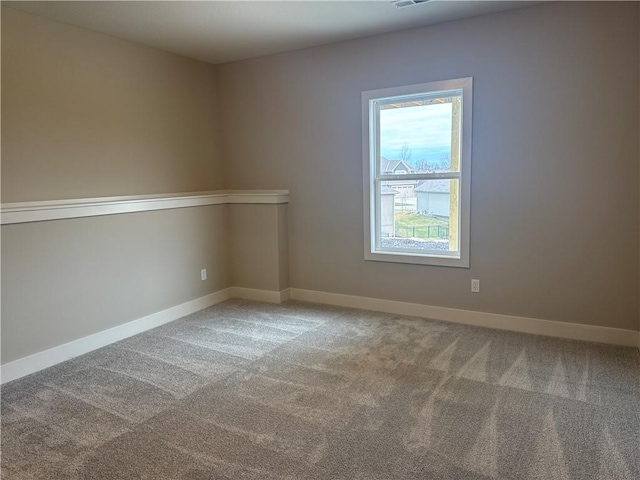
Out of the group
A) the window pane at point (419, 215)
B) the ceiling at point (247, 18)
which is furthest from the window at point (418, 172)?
the ceiling at point (247, 18)

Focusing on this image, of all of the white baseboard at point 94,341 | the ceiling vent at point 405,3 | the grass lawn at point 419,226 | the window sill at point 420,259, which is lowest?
the white baseboard at point 94,341

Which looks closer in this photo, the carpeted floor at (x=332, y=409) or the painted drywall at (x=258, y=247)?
the carpeted floor at (x=332, y=409)

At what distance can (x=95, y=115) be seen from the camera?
382 centimetres

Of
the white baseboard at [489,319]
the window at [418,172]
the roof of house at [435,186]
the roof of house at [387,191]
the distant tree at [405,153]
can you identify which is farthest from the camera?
the roof of house at [387,191]

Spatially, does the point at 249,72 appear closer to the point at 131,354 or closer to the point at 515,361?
the point at 131,354

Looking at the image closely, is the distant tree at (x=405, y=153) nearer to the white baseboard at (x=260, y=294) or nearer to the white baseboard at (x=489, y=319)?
the white baseboard at (x=489, y=319)

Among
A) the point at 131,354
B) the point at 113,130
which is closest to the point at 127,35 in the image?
the point at 113,130

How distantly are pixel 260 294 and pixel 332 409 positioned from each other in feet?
8.08

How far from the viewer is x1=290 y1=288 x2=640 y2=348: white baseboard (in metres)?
3.46

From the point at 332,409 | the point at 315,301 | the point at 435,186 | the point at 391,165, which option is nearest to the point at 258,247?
the point at 315,301

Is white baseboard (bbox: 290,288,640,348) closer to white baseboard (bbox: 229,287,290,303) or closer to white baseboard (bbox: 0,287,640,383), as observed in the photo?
white baseboard (bbox: 0,287,640,383)

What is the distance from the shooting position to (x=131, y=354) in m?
3.50

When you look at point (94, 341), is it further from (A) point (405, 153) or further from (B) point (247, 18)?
(A) point (405, 153)

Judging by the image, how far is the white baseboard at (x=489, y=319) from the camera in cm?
346
